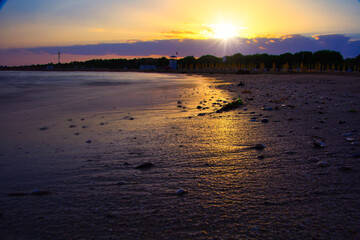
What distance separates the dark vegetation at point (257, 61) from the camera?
5409cm

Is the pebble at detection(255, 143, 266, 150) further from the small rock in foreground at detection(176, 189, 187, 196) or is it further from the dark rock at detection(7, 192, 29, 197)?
the dark rock at detection(7, 192, 29, 197)

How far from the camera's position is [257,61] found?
2911 inches

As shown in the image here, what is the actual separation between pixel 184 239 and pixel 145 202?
1.66 ft

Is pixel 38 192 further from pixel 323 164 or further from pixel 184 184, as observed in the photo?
pixel 323 164

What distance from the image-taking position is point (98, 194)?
6.27 ft

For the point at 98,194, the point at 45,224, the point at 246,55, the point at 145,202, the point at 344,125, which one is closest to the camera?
the point at 45,224

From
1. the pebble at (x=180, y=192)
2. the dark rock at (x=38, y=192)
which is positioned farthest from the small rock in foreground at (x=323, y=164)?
the dark rock at (x=38, y=192)

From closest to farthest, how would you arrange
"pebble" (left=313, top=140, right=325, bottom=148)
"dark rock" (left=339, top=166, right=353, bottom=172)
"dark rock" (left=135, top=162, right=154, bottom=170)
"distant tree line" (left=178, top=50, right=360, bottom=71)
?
"dark rock" (left=339, top=166, right=353, bottom=172)
"dark rock" (left=135, top=162, right=154, bottom=170)
"pebble" (left=313, top=140, right=325, bottom=148)
"distant tree line" (left=178, top=50, right=360, bottom=71)

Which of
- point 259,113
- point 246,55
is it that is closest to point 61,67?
point 246,55

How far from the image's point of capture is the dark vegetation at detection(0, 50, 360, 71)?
177 ft

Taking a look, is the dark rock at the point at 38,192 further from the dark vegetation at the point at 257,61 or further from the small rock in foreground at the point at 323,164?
the dark vegetation at the point at 257,61

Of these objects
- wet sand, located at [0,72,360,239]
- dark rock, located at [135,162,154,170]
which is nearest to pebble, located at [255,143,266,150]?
wet sand, located at [0,72,360,239]

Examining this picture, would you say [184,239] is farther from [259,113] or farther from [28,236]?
[259,113]

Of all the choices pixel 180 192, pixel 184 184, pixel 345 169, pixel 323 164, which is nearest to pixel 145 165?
pixel 184 184
